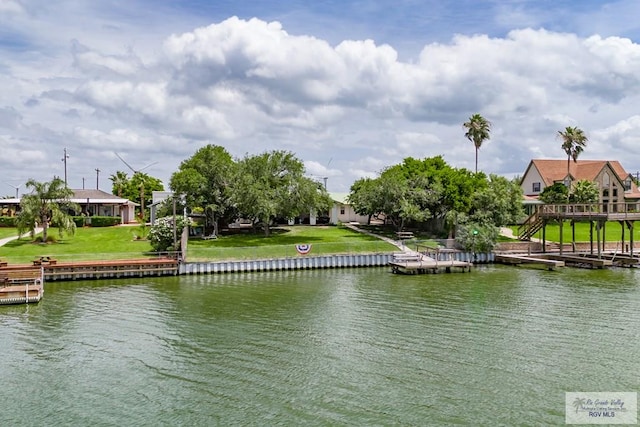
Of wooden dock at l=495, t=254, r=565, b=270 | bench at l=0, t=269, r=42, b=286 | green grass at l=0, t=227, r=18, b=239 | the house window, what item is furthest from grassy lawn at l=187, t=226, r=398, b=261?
the house window

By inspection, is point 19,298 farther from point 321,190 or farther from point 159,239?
point 321,190

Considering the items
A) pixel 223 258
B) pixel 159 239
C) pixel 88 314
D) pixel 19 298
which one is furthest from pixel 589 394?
pixel 159 239

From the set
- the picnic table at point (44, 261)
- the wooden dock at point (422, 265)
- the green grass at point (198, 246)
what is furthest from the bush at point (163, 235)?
the wooden dock at point (422, 265)

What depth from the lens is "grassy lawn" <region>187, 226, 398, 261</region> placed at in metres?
44.2

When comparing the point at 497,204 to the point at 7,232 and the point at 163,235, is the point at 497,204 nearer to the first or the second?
the point at 163,235

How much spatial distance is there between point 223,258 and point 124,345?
22.3 m

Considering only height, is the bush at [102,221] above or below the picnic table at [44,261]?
above

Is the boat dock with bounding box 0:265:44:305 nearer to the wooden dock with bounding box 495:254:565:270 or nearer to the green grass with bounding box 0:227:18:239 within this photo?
the green grass with bounding box 0:227:18:239

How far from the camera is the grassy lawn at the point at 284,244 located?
44.2 metres

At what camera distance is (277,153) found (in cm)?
5922

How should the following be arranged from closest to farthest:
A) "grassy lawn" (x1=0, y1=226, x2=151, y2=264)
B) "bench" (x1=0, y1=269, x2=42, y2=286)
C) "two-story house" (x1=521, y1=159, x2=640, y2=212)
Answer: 1. "bench" (x1=0, y1=269, x2=42, y2=286)
2. "grassy lawn" (x1=0, y1=226, x2=151, y2=264)
3. "two-story house" (x1=521, y1=159, x2=640, y2=212)

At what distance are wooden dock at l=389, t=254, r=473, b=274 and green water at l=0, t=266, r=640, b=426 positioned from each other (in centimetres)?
872

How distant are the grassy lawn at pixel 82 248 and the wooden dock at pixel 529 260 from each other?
31629 mm
